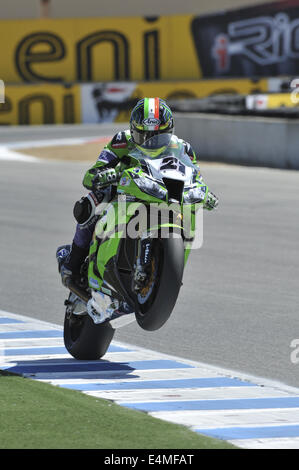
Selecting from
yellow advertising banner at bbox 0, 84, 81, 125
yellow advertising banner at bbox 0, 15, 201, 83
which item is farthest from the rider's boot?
yellow advertising banner at bbox 0, 15, 201, 83

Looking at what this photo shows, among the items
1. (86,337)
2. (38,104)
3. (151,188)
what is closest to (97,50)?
(38,104)

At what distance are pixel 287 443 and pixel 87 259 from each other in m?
2.41

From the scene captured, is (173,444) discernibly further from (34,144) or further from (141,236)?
(34,144)

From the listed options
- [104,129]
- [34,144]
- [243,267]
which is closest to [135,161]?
[243,267]

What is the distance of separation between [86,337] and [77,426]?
178 centimetres

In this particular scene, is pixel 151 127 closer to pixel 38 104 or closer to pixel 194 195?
pixel 194 195

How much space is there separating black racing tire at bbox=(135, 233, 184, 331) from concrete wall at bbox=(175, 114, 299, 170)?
1544cm

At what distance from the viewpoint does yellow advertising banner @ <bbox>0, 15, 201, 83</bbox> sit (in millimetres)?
36781

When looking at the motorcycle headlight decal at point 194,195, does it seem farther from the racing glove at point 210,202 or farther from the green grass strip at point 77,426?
the green grass strip at point 77,426

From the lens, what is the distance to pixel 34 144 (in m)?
29.1

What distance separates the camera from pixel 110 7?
47000 mm

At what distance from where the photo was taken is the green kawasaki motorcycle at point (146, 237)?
251 inches

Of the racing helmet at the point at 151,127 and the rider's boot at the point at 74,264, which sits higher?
the racing helmet at the point at 151,127

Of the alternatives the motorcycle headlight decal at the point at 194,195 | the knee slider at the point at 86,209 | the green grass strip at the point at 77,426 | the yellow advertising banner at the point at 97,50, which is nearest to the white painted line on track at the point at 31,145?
the yellow advertising banner at the point at 97,50
